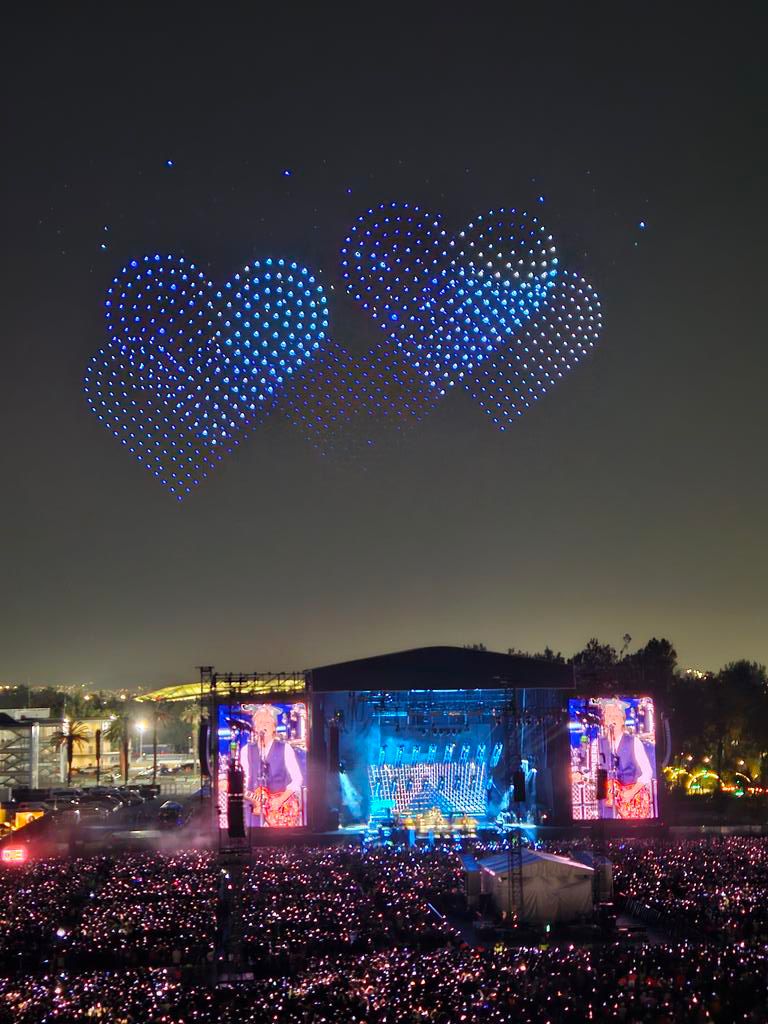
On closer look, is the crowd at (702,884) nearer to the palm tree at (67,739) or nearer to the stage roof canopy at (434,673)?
the stage roof canopy at (434,673)

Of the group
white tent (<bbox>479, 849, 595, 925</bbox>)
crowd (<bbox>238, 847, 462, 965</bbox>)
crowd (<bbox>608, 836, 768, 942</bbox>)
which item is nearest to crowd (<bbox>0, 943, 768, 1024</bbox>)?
crowd (<bbox>238, 847, 462, 965</bbox>)

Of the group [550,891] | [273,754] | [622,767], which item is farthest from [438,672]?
[550,891]

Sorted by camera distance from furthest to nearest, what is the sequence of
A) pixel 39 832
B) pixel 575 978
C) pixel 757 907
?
1. pixel 39 832
2. pixel 757 907
3. pixel 575 978

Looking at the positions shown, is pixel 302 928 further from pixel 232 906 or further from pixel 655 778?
pixel 655 778

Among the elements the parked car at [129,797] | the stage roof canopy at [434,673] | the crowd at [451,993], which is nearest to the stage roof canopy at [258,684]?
the stage roof canopy at [434,673]

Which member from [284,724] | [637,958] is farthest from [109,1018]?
[284,724]
